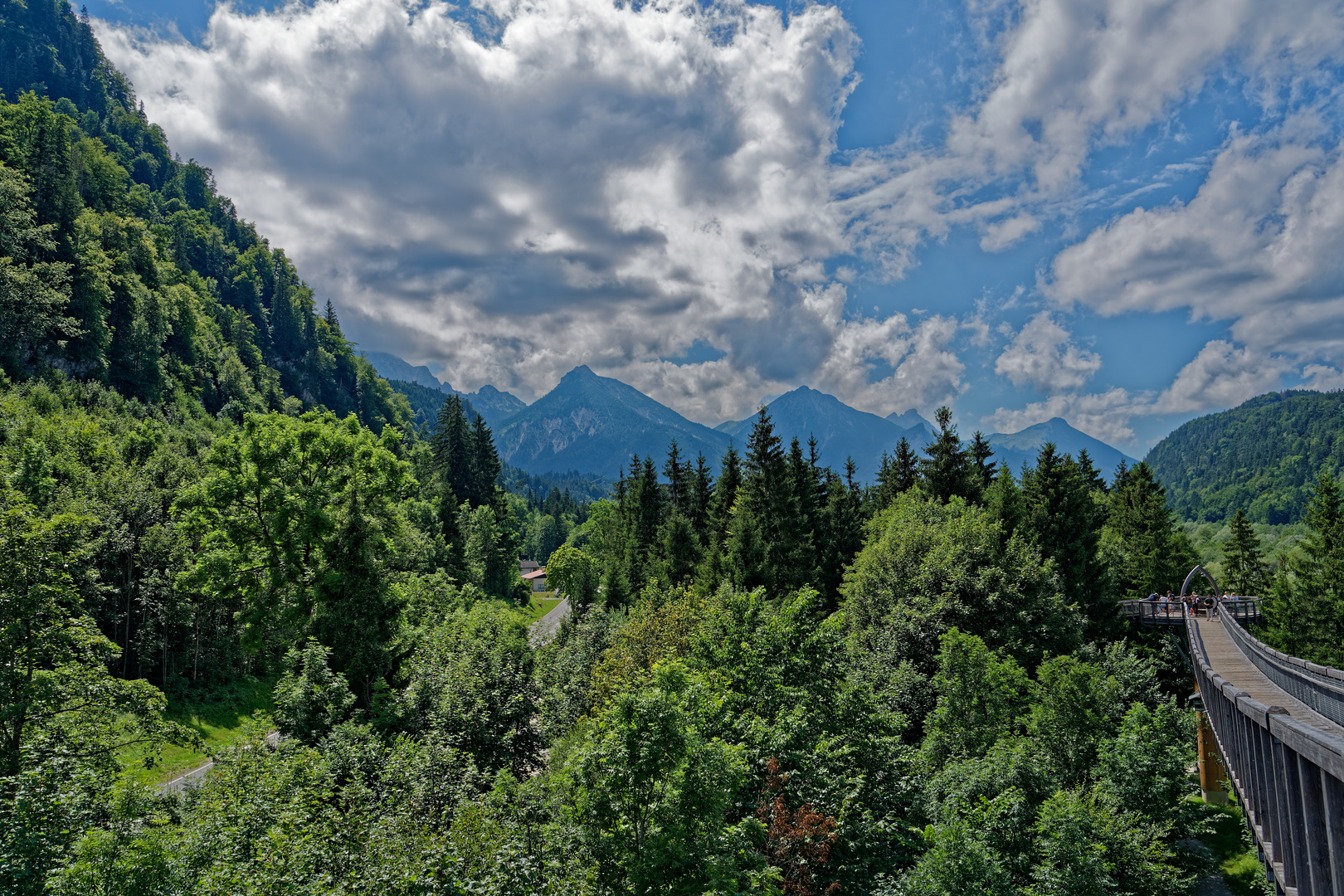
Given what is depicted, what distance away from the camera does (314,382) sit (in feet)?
492

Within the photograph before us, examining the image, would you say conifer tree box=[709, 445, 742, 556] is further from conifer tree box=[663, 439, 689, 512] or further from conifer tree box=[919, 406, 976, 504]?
conifer tree box=[919, 406, 976, 504]

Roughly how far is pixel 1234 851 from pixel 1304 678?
20.0 metres

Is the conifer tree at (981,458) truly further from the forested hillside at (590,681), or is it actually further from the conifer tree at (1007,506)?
the conifer tree at (1007,506)

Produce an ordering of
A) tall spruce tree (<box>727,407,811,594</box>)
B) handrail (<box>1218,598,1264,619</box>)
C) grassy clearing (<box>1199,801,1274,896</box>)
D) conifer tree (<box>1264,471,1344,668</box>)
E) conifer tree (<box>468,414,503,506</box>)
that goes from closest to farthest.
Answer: grassy clearing (<box>1199,801,1274,896</box>) → conifer tree (<box>1264,471,1344,668</box>) → tall spruce tree (<box>727,407,811,594</box>) → handrail (<box>1218,598,1264,619</box>) → conifer tree (<box>468,414,503,506</box>)

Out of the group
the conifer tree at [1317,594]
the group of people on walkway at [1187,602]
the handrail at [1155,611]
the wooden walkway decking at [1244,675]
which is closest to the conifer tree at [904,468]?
the handrail at [1155,611]

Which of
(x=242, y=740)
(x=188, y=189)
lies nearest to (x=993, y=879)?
(x=242, y=740)

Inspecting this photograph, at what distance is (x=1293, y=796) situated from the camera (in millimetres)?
7336

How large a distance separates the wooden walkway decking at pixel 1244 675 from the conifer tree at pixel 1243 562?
3172cm

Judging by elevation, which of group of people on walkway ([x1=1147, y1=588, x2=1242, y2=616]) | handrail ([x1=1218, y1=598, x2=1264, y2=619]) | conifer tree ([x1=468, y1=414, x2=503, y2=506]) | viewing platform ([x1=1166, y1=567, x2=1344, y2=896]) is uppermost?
conifer tree ([x1=468, y1=414, x2=503, y2=506])

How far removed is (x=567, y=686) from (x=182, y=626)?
20.7 meters

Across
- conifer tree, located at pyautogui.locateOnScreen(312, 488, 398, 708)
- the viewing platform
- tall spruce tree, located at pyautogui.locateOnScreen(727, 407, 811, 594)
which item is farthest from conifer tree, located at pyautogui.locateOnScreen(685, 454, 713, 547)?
the viewing platform

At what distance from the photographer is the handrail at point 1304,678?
10.8m

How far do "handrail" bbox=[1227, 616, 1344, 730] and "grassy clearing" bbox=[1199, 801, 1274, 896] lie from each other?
9.43 meters

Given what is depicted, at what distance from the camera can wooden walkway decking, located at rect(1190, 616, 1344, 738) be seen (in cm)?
1113
